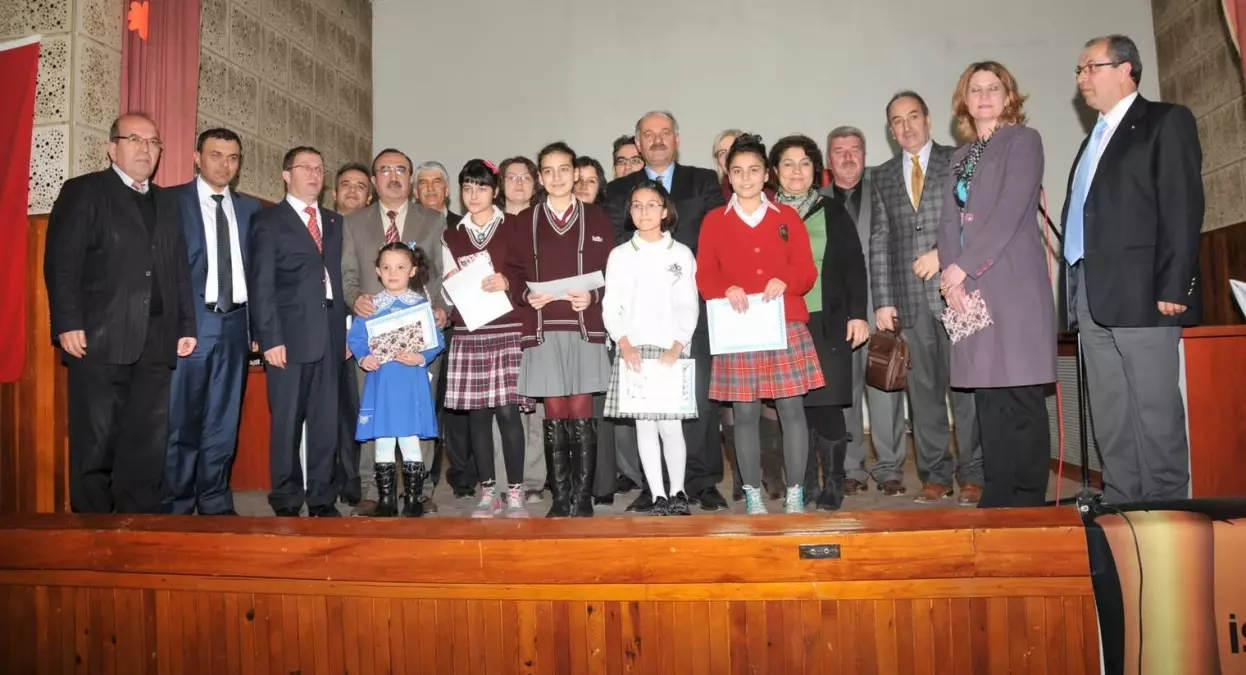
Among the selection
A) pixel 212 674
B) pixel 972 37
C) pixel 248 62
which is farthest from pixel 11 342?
pixel 972 37

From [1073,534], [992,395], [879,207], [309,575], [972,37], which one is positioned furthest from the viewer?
[972,37]

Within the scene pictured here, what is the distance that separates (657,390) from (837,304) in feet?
2.79

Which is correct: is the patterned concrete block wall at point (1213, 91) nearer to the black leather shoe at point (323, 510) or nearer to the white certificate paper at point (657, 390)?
the white certificate paper at point (657, 390)

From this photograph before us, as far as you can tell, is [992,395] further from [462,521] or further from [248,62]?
[248,62]

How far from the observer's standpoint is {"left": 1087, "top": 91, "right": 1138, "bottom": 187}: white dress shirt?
8.39 feet

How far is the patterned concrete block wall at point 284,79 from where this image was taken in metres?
5.10

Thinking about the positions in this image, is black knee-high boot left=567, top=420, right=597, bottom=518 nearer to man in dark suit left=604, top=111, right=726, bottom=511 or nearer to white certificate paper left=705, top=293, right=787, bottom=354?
man in dark suit left=604, top=111, right=726, bottom=511

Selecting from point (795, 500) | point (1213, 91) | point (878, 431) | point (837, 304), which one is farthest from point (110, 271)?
point (1213, 91)

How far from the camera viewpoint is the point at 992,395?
2670 millimetres

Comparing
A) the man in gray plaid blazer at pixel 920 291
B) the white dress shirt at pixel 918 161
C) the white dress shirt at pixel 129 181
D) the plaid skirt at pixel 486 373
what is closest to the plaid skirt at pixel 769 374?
the man in gray plaid blazer at pixel 920 291

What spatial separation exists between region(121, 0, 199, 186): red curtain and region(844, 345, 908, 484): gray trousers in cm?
332

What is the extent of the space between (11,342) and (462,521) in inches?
95.3

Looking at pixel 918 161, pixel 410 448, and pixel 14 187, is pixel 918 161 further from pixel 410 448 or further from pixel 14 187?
pixel 14 187

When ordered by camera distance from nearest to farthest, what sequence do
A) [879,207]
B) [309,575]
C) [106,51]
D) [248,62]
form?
1. [309,575]
2. [879,207]
3. [106,51]
4. [248,62]
